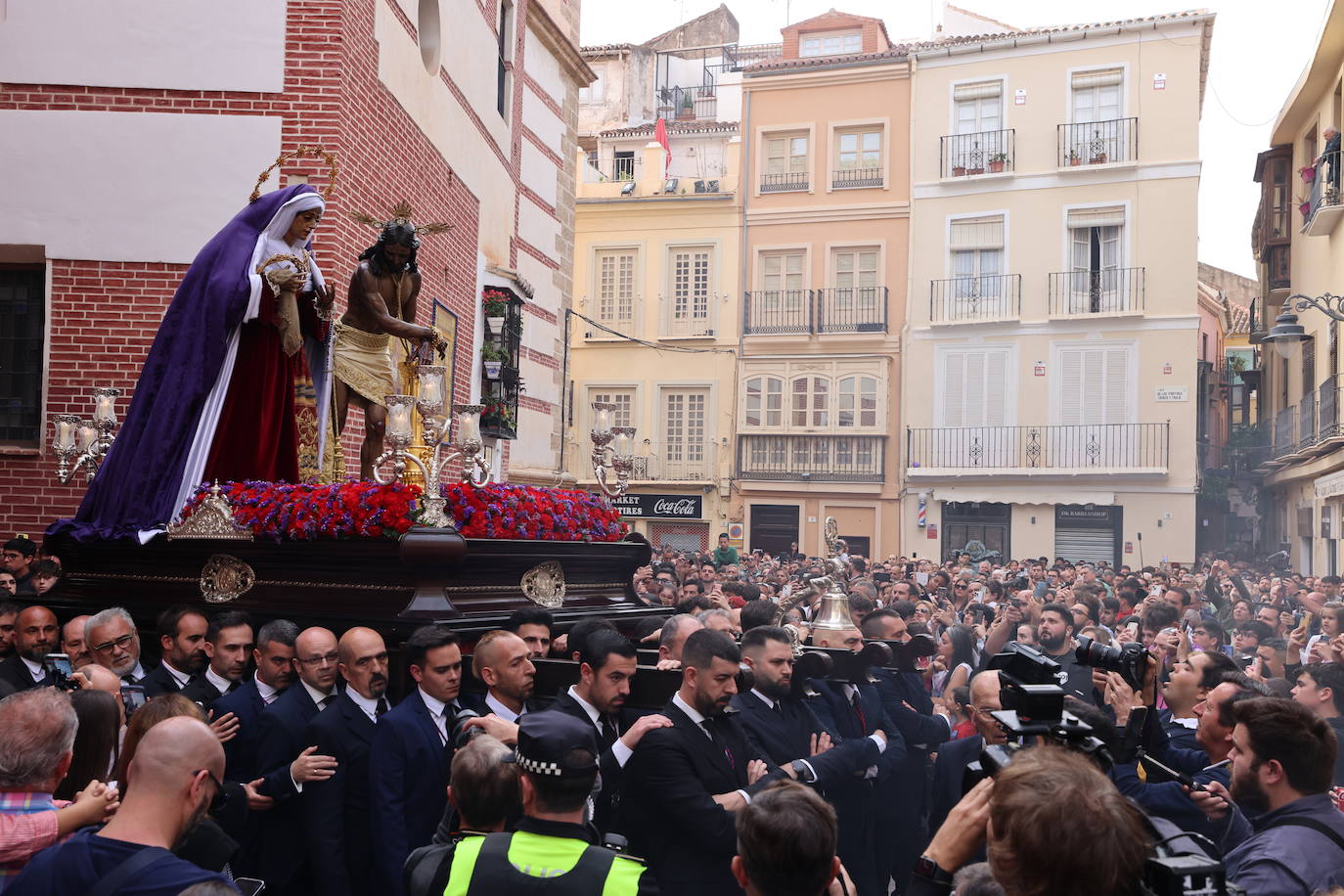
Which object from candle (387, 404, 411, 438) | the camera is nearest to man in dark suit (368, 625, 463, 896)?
candle (387, 404, 411, 438)

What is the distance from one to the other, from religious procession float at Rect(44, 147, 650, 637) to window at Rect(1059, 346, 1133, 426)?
2253 cm

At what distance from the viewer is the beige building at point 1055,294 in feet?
92.7

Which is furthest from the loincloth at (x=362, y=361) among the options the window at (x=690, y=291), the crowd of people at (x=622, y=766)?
the window at (x=690, y=291)

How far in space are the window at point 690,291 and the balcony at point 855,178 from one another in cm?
375

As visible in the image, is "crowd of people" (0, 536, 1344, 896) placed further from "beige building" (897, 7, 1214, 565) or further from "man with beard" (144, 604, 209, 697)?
"beige building" (897, 7, 1214, 565)

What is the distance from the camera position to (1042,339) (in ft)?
96.3

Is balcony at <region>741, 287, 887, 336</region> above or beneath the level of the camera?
above

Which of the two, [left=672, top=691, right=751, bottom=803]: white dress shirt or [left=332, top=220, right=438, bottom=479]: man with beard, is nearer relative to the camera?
[left=672, top=691, right=751, bottom=803]: white dress shirt

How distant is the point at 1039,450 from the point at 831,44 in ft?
41.5

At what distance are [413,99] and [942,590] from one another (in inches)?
362

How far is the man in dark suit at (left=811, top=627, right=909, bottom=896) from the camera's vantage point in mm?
5617

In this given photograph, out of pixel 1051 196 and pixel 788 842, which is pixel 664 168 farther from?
pixel 788 842

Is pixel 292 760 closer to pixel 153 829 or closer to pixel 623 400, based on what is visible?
pixel 153 829

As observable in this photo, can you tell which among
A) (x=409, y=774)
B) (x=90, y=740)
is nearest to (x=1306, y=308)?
(x=409, y=774)
